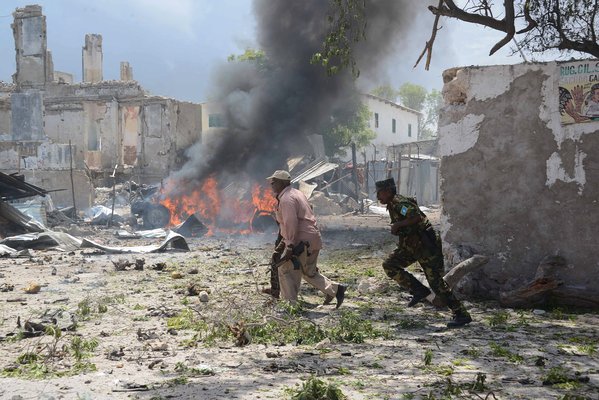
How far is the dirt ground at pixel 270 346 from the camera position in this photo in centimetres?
395

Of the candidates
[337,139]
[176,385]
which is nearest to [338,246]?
[176,385]

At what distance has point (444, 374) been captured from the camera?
4.24 metres

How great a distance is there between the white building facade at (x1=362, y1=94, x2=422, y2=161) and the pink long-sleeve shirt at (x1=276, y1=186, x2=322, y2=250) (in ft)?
123

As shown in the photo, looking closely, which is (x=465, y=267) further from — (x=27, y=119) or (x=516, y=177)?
(x=27, y=119)

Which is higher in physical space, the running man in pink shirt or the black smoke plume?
the black smoke plume

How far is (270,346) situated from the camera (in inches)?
205

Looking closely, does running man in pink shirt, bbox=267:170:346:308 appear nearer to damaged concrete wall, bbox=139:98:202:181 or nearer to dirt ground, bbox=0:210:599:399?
dirt ground, bbox=0:210:599:399

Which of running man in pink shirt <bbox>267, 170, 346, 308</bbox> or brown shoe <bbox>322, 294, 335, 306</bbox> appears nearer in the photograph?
running man in pink shirt <bbox>267, 170, 346, 308</bbox>

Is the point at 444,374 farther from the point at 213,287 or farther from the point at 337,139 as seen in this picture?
the point at 337,139

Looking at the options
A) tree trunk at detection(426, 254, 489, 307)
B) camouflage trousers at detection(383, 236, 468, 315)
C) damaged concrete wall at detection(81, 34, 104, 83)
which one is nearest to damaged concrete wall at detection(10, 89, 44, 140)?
damaged concrete wall at detection(81, 34, 104, 83)

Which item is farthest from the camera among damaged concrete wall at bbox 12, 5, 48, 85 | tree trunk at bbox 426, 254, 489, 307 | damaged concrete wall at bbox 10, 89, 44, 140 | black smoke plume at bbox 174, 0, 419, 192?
damaged concrete wall at bbox 12, 5, 48, 85

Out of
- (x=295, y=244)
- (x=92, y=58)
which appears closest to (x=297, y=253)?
(x=295, y=244)

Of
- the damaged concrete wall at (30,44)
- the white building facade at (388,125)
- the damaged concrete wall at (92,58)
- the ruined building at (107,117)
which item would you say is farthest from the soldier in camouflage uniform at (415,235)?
the white building facade at (388,125)

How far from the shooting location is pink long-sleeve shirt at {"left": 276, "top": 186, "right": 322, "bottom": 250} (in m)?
6.50
